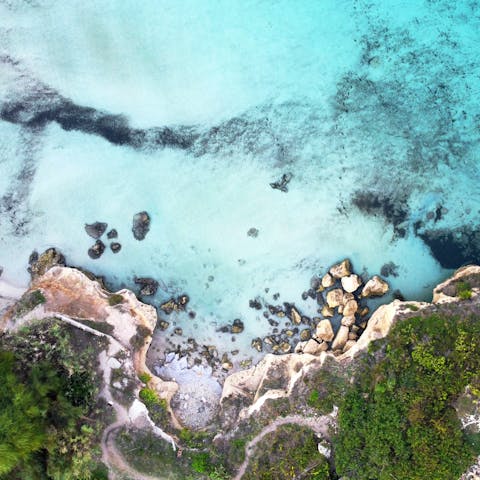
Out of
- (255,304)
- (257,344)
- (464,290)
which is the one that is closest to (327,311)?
(255,304)

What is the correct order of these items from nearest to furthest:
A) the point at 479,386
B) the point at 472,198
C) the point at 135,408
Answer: the point at 479,386, the point at 135,408, the point at 472,198

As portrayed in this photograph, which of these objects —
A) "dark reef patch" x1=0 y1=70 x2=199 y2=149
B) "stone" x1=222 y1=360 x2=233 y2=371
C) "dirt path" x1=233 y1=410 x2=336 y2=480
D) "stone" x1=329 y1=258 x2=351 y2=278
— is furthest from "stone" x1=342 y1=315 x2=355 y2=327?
"dark reef patch" x1=0 y1=70 x2=199 y2=149

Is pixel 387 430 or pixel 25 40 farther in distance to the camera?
pixel 25 40

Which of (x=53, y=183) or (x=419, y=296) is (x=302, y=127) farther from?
(x=53, y=183)

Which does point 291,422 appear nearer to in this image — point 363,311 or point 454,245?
point 363,311

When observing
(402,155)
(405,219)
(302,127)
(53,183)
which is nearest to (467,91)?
(402,155)

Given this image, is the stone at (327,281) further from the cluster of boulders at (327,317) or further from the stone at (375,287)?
the stone at (375,287)
